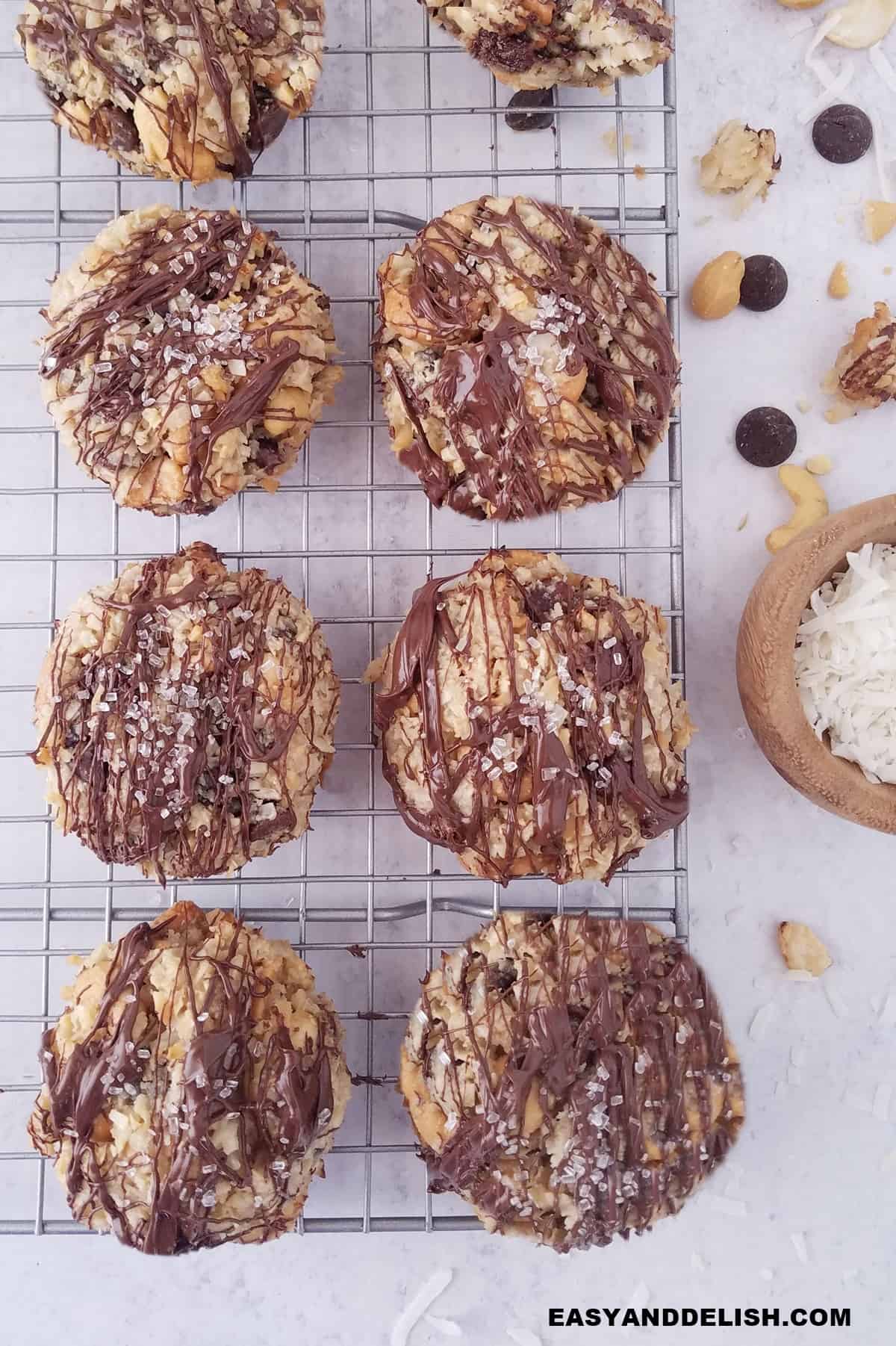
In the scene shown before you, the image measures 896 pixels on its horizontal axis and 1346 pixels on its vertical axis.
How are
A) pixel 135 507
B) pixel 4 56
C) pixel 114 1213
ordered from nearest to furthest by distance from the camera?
pixel 114 1213 < pixel 135 507 < pixel 4 56

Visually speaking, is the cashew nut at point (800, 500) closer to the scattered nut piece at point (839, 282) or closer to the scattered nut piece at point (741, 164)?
the scattered nut piece at point (839, 282)

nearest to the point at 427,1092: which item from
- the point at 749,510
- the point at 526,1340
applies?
the point at 526,1340

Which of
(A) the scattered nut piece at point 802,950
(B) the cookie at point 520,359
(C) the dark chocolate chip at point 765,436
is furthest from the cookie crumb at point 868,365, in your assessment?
(A) the scattered nut piece at point 802,950

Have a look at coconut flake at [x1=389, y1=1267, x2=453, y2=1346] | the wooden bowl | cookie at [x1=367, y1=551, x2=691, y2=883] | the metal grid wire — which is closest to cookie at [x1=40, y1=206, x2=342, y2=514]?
the metal grid wire

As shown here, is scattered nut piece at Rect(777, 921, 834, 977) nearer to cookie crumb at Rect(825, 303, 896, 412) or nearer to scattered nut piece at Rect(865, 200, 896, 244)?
cookie crumb at Rect(825, 303, 896, 412)

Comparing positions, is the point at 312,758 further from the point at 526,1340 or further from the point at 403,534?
the point at 526,1340

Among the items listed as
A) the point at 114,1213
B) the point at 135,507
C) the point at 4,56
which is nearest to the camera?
the point at 114,1213

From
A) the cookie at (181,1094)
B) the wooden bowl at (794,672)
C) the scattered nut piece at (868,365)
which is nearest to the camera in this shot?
the cookie at (181,1094)
